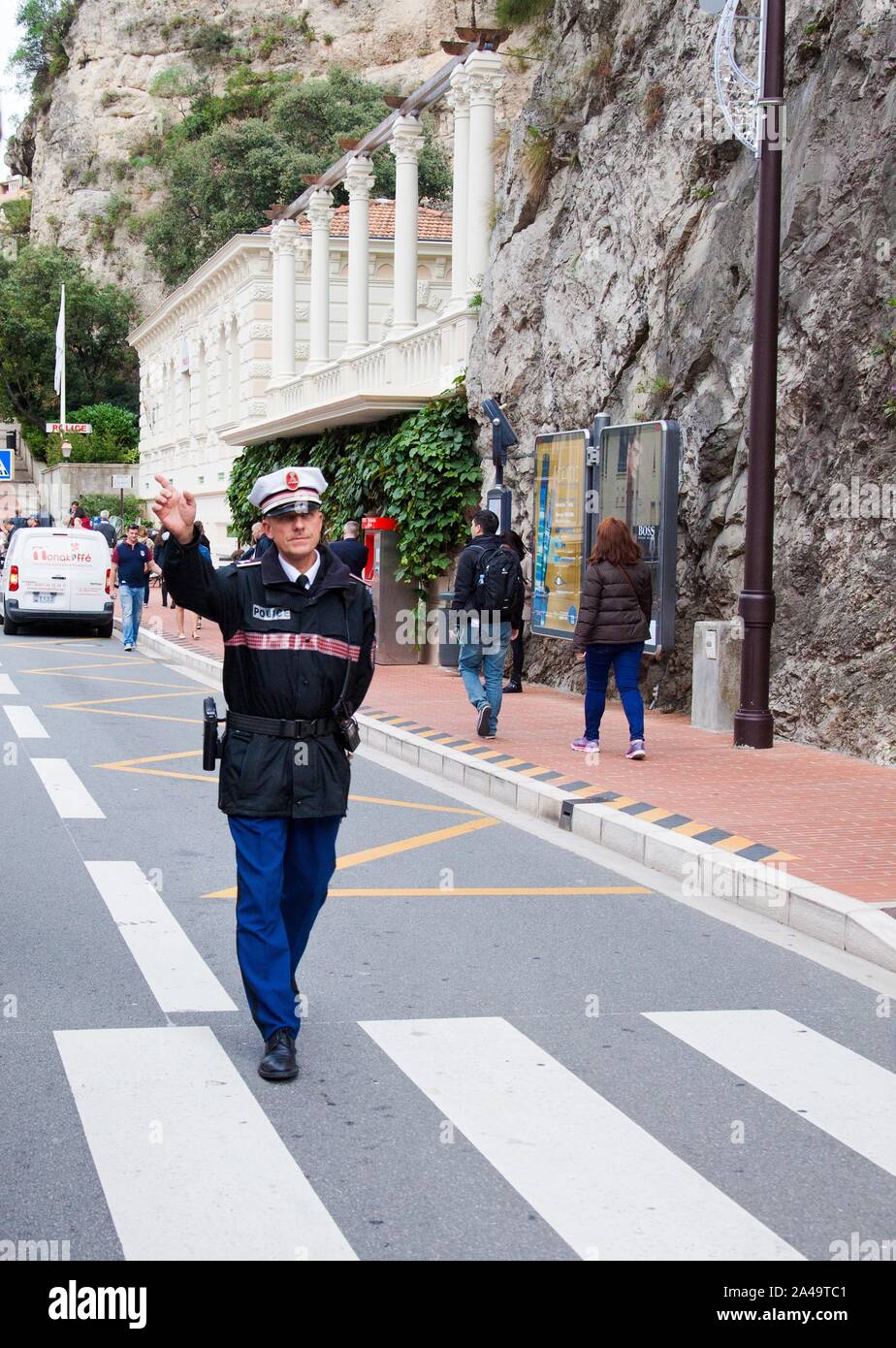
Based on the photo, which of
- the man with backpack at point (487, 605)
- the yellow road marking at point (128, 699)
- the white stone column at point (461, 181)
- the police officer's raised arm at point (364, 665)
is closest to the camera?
the police officer's raised arm at point (364, 665)

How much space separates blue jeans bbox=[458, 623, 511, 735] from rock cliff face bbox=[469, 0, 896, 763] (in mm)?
2321

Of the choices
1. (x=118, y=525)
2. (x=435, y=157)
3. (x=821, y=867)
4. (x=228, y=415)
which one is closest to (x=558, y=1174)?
(x=821, y=867)

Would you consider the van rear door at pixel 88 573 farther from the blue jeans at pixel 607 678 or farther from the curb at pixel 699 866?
the blue jeans at pixel 607 678

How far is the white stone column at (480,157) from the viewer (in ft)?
70.0

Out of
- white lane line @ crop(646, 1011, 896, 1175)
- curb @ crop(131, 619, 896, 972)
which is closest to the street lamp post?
curb @ crop(131, 619, 896, 972)

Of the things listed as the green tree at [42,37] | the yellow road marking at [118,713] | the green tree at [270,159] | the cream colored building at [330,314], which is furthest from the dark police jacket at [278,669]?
the green tree at [42,37]

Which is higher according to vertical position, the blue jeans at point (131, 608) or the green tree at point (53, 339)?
the green tree at point (53, 339)

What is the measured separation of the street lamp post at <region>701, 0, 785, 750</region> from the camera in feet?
40.6

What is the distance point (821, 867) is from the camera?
319 inches

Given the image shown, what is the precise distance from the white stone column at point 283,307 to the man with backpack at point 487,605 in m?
21.2

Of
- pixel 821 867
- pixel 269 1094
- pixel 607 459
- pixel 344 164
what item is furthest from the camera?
pixel 344 164

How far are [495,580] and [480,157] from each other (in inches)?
416
